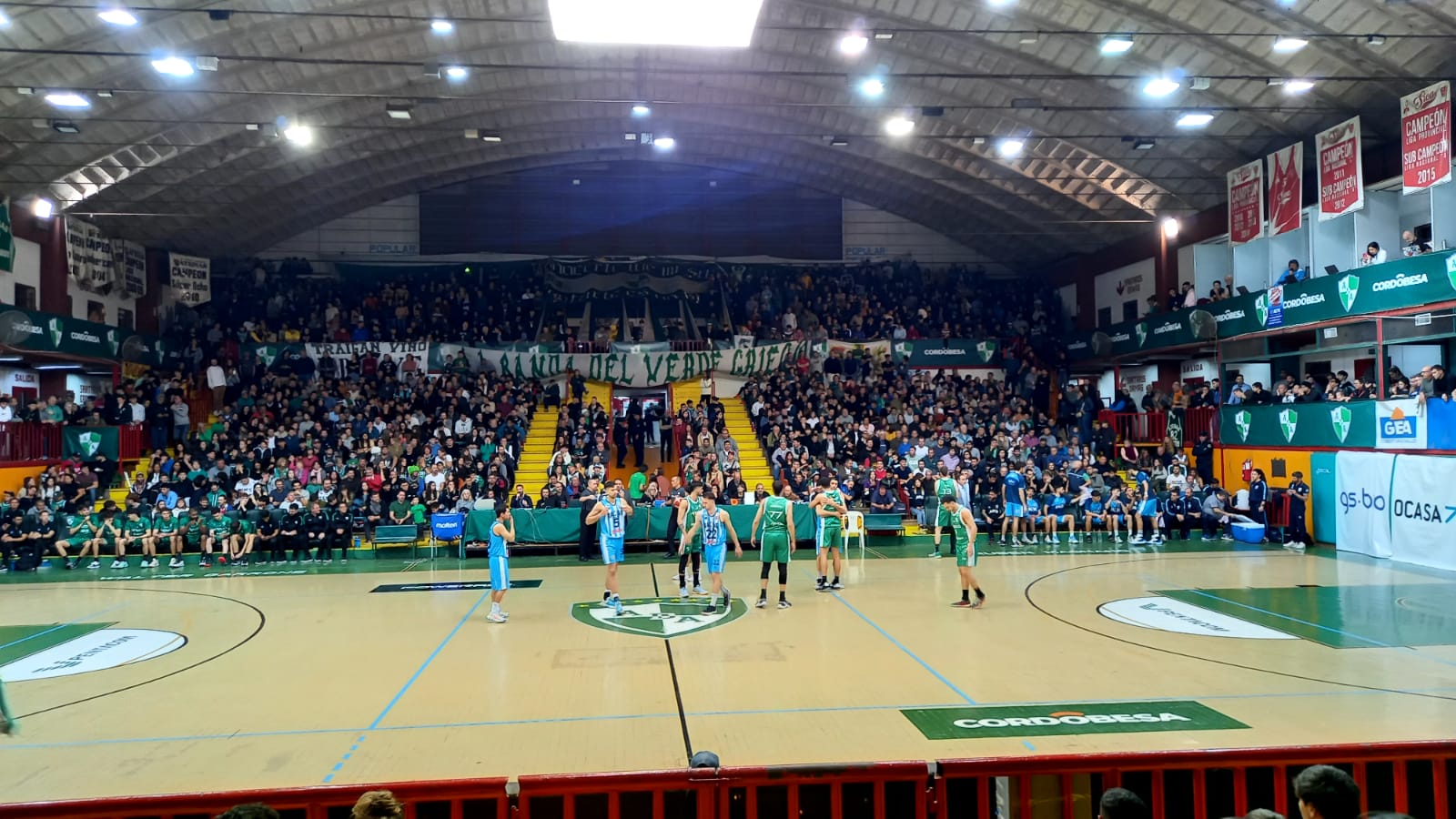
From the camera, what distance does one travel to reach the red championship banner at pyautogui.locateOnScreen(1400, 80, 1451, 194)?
62.9 feet

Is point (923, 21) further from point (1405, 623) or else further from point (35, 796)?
point (35, 796)

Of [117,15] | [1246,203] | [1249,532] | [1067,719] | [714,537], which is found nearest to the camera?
[1067,719]

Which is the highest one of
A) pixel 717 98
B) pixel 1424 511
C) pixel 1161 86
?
pixel 717 98

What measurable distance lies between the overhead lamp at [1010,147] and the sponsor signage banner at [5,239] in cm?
2790

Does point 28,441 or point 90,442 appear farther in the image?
point 90,442

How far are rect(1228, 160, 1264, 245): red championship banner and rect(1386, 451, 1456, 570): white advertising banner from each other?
10.2 m

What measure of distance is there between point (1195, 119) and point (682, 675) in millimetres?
21631

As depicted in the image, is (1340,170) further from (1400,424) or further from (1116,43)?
(1116,43)

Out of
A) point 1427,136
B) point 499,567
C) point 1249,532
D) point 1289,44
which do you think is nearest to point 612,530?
point 499,567

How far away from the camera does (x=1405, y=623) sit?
11.8 meters

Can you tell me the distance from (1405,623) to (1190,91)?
1587cm

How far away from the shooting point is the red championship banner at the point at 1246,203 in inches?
996

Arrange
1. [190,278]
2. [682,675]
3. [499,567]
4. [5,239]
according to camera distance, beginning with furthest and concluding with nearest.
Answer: [190,278], [5,239], [499,567], [682,675]

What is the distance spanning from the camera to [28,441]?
23.4 metres
